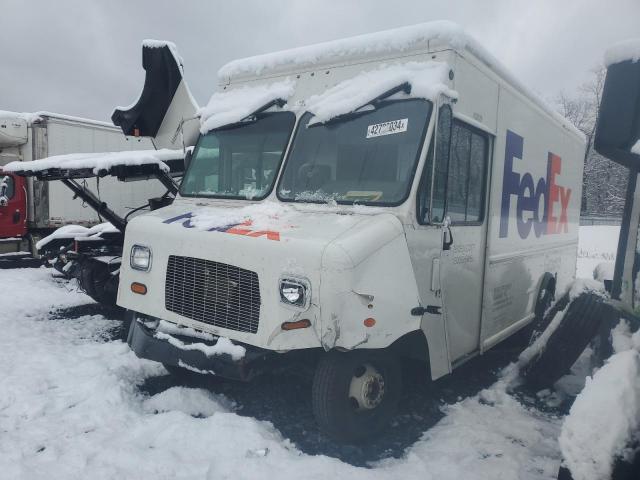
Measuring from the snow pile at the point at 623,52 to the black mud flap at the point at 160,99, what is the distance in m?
4.93

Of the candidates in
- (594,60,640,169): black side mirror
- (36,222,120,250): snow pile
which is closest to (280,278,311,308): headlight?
(594,60,640,169): black side mirror

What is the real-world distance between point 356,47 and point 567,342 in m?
3.31

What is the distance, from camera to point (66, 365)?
500 cm

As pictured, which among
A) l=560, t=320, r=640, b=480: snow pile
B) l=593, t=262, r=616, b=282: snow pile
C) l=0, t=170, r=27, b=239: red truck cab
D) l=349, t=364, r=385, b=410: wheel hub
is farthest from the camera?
l=0, t=170, r=27, b=239: red truck cab

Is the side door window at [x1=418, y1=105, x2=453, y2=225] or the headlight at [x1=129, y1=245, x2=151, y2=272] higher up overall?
the side door window at [x1=418, y1=105, x2=453, y2=225]

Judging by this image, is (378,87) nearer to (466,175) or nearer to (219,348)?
(466,175)

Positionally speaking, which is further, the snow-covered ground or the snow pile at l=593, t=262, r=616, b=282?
the snow pile at l=593, t=262, r=616, b=282

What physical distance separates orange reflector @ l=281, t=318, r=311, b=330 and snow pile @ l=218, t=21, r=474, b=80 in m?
2.33

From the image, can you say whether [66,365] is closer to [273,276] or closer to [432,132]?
[273,276]

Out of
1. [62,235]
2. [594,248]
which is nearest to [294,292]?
[62,235]

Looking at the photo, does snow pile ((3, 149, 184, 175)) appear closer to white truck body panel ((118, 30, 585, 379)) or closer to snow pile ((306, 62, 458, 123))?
white truck body panel ((118, 30, 585, 379))

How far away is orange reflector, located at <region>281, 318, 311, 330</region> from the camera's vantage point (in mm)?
3249

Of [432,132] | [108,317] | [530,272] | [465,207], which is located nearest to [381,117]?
[432,132]


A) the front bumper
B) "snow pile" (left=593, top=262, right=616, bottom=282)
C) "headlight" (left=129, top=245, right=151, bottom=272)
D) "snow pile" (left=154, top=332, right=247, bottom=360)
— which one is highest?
"headlight" (left=129, top=245, right=151, bottom=272)
